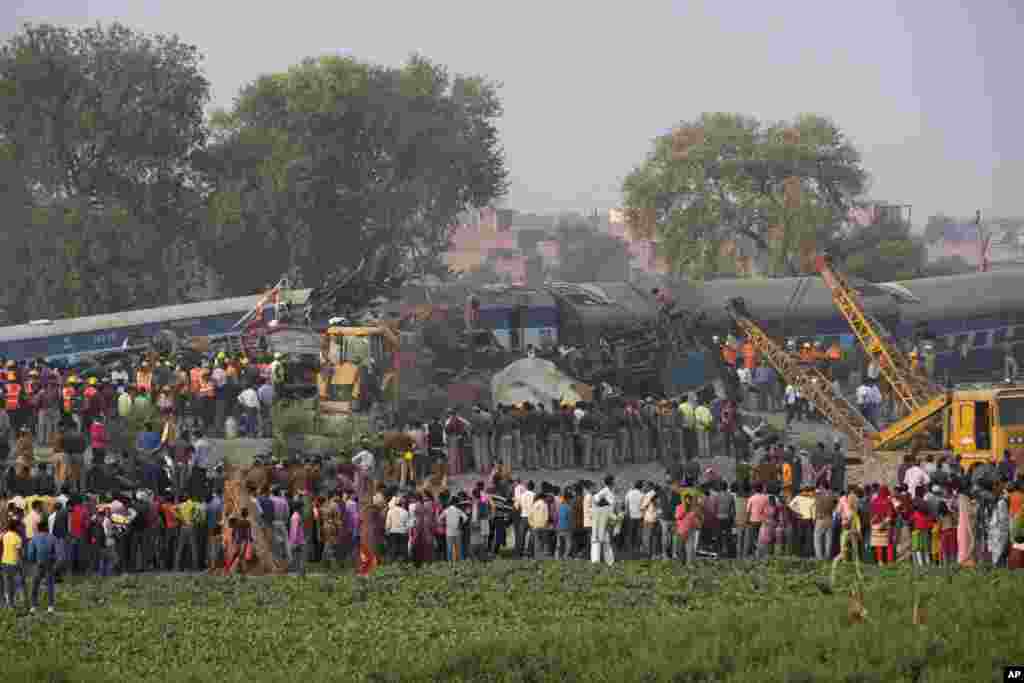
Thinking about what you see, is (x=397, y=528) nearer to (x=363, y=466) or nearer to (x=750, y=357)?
(x=363, y=466)

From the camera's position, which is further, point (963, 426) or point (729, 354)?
point (729, 354)

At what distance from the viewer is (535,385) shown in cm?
4309

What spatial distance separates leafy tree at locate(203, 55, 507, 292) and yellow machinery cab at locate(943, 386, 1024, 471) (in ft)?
139

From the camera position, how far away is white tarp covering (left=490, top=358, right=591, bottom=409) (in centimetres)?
4266

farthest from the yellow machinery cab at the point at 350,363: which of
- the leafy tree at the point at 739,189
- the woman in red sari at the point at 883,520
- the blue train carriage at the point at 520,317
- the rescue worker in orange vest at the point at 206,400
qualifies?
the leafy tree at the point at 739,189

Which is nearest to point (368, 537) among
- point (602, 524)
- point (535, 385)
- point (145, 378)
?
point (602, 524)

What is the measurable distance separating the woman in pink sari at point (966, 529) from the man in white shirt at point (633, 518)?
193 inches

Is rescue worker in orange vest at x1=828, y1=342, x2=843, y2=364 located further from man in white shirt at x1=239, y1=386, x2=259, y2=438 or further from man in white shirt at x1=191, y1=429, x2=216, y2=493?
man in white shirt at x1=191, y1=429, x2=216, y2=493

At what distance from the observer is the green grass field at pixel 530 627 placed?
2014 cm

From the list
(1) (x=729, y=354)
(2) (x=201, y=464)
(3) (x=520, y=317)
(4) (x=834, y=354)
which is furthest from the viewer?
(3) (x=520, y=317)

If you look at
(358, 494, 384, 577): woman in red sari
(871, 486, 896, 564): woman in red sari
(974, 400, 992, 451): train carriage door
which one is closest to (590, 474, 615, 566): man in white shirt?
(358, 494, 384, 577): woman in red sari

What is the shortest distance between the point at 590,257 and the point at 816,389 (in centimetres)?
11953

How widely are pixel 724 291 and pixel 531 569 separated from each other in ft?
102

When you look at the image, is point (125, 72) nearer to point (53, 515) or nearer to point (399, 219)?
point (399, 219)
